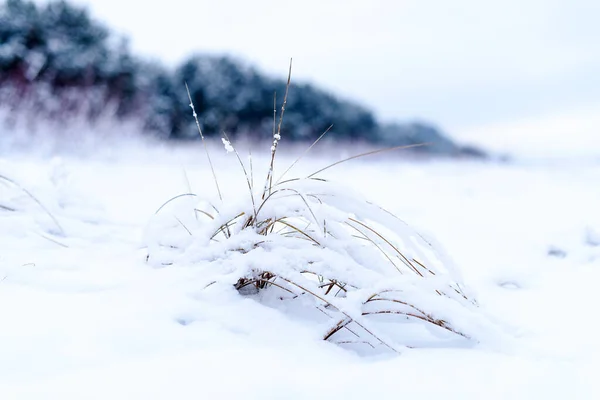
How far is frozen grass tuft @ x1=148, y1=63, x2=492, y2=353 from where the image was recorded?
1.00 metres

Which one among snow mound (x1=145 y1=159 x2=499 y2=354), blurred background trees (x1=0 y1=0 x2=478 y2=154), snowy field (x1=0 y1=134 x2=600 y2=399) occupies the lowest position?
snowy field (x1=0 y1=134 x2=600 y2=399)

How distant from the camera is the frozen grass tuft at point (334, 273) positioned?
3.26ft

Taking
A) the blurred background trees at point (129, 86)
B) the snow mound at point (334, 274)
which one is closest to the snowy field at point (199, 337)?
the snow mound at point (334, 274)

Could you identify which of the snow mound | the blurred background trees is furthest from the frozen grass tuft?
the blurred background trees

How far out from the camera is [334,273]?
1027 mm

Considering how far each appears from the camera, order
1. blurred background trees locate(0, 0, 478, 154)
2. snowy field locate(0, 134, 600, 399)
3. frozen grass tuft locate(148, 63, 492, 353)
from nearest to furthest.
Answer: snowy field locate(0, 134, 600, 399), frozen grass tuft locate(148, 63, 492, 353), blurred background trees locate(0, 0, 478, 154)

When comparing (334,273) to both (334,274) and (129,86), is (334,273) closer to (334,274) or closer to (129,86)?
(334,274)

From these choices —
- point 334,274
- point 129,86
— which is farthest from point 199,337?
point 129,86

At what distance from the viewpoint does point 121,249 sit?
4.96 ft

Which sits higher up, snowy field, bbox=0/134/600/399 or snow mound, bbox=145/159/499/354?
snow mound, bbox=145/159/499/354

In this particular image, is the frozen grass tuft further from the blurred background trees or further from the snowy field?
the blurred background trees

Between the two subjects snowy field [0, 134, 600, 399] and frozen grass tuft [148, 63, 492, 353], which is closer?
snowy field [0, 134, 600, 399]

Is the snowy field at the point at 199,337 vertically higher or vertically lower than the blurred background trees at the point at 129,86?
lower

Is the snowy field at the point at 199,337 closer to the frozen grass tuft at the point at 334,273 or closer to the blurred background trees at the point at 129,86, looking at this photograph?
the frozen grass tuft at the point at 334,273
